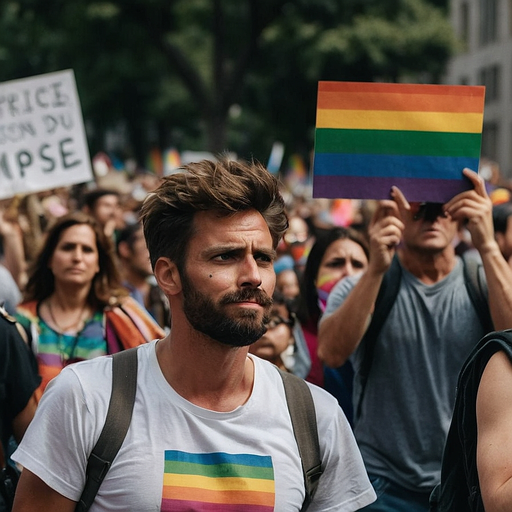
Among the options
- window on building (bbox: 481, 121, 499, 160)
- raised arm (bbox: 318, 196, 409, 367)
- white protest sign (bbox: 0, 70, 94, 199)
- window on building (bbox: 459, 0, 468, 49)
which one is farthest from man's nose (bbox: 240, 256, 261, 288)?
window on building (bbox: 459, 0, 468, 49)

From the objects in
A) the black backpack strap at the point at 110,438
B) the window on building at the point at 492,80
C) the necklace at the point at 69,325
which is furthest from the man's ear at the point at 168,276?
the window on building at the point at 492,80

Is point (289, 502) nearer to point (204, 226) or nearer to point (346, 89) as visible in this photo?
point (204, 226)

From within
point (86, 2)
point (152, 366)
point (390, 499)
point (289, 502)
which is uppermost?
point (86, 2)

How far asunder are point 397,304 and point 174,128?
39.7m

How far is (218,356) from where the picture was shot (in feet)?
8.75

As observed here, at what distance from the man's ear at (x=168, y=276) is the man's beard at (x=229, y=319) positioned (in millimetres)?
74

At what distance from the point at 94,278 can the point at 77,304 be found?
19 centimetres

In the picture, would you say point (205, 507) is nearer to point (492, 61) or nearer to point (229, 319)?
point (229, 319)

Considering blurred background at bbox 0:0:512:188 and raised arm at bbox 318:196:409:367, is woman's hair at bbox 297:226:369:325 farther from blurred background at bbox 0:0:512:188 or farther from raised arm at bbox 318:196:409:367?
blurred background at bbox 0:0:512:188

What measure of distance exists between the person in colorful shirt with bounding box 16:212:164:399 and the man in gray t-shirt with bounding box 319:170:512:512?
110cm

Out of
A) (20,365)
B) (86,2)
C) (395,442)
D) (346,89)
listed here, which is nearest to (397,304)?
(395,442)

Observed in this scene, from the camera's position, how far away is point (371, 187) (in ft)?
13.4

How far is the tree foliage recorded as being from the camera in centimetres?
2591

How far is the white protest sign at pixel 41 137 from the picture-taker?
748 cm
